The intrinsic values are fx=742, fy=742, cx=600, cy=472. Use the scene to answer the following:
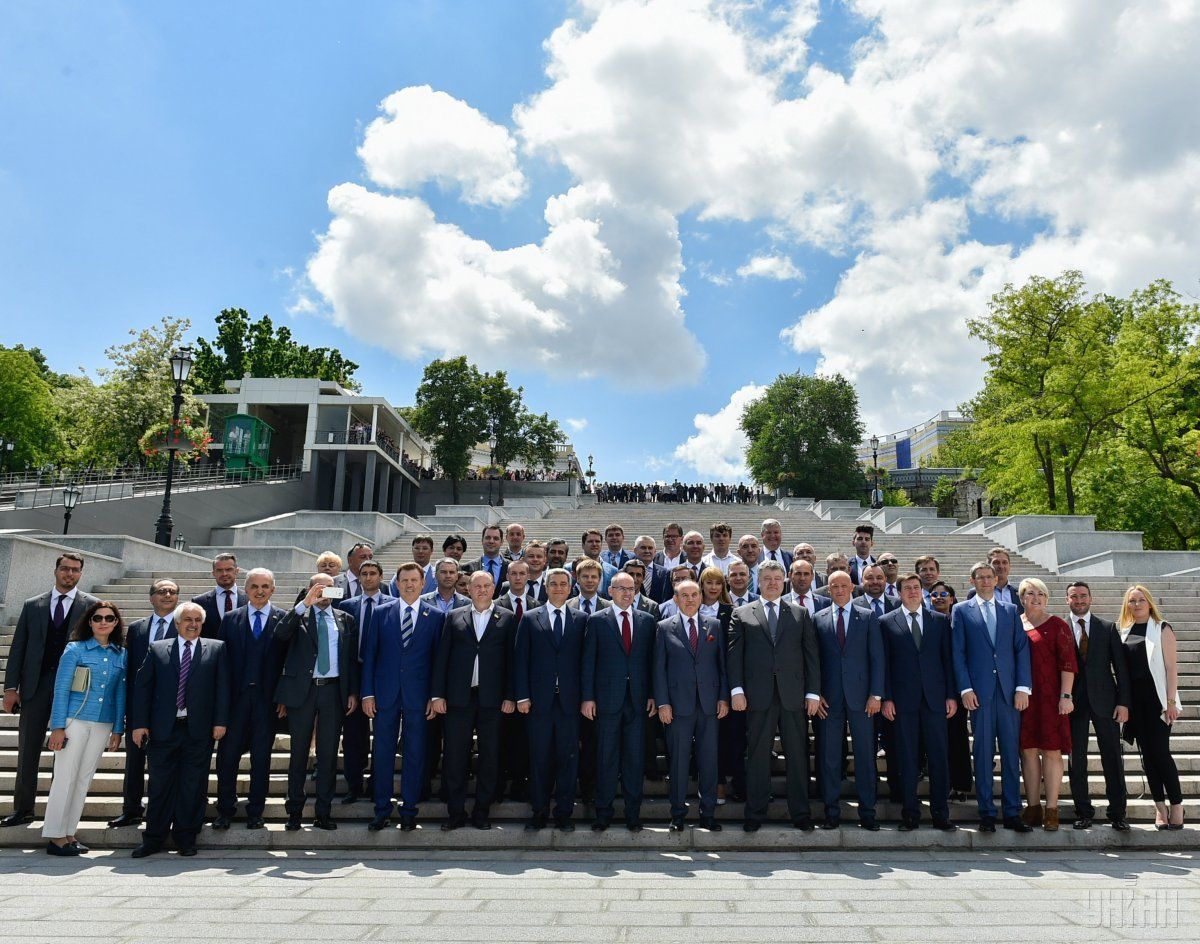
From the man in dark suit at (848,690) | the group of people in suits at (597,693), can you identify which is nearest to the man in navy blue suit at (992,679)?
the group of people in suits at (597,693)

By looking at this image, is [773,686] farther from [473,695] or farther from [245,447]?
[245,447]

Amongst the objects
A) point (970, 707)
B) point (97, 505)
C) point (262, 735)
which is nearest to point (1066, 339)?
point (970, 707)

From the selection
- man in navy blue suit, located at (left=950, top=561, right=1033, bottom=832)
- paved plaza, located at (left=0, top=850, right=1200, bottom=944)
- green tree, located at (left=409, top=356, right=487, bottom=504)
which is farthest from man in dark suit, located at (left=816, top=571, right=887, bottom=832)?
green tree, located at (left=409, top=356, right=487, bottom=504)

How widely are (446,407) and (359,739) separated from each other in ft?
137

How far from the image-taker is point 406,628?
20.8 feet

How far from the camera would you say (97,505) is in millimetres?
21125

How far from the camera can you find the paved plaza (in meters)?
3.95

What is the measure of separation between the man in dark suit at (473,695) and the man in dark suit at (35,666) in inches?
119

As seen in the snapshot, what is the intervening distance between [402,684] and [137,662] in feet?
7.05

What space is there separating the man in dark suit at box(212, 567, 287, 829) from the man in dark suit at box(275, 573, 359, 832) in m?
0.15

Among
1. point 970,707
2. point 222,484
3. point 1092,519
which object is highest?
point 222,484

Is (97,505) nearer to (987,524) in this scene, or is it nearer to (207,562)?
(207,562)

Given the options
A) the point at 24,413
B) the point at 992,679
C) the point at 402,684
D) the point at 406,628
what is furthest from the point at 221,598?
the point at 24,413

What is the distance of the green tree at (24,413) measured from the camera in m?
39.9
